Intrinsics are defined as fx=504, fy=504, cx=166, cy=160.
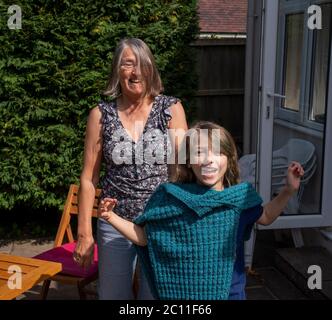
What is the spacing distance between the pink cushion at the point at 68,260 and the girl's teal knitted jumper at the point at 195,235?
104 centimetres

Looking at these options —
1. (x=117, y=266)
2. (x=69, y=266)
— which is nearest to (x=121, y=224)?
(x=117, y=266)

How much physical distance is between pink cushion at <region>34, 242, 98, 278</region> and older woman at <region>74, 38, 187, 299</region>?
2.13ft

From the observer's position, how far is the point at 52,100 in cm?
429

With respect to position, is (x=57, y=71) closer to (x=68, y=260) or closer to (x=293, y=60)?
(x=68, y=260)

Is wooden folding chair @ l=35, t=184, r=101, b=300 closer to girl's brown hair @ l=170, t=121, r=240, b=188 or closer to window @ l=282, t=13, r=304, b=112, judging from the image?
girl's brown hair @ l=170, t=121, r=240, b=188

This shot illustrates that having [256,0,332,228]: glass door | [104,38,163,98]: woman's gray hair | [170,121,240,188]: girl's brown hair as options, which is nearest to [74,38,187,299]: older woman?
[104,38,163,98]: woman's gray hair

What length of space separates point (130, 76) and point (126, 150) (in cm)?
33

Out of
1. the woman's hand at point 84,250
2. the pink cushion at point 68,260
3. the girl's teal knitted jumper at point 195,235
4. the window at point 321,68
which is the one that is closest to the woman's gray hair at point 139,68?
the girl's teal knitted jumper at point 195,235

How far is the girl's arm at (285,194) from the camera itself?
1.93 meters

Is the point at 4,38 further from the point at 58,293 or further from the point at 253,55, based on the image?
the point at 253,55

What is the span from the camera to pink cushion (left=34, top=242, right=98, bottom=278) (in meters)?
→ 3.01

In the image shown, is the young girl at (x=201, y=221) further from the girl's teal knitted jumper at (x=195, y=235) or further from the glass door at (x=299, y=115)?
the glass door at (x=299, y=115)

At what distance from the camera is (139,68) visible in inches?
88.0
